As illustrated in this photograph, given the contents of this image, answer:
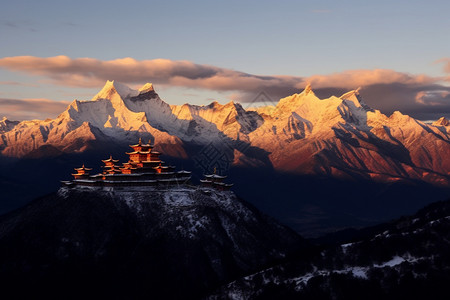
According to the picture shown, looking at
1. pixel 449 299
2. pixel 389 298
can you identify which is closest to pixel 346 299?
pixel 389 298

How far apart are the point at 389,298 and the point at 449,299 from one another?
1619 cm

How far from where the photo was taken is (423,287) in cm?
19625

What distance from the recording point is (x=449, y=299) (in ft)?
624

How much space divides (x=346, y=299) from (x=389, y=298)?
11.9 metres

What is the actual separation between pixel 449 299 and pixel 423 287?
27.2 feet

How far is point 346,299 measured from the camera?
199 meters

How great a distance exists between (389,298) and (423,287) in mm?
9865

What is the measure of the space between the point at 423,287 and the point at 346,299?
21530mm

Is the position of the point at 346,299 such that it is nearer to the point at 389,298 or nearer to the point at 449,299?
the point at 389,298

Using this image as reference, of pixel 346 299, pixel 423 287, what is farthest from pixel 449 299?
pixel 346 299

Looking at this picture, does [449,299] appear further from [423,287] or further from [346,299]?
[346,299]
